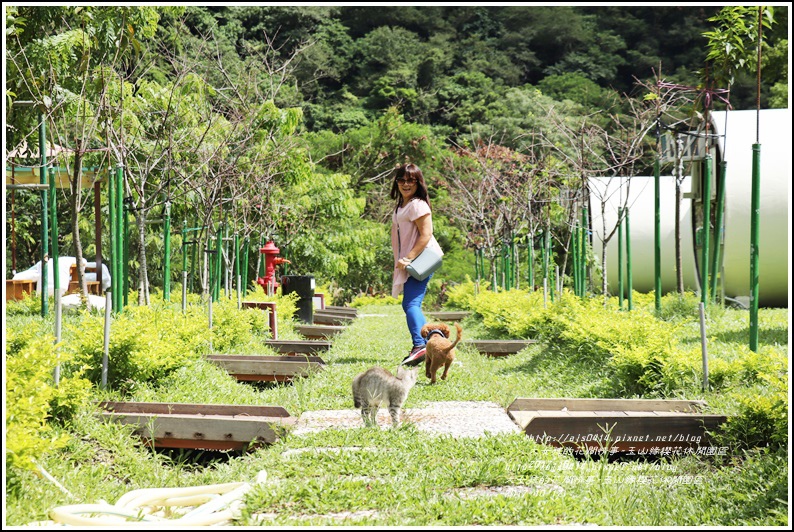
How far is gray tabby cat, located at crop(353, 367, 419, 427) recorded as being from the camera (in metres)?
4.74

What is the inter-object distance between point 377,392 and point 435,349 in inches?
65.3

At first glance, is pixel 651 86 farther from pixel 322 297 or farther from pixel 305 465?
pixel 322 297

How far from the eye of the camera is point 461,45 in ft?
127

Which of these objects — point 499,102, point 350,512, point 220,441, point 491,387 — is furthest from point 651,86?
point 499,102

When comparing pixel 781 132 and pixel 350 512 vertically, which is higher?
pixel 781 132

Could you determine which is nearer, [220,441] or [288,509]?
[288,509]

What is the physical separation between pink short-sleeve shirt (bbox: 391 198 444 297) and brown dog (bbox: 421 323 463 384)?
405 mm

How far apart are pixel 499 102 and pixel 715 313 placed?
974 inches

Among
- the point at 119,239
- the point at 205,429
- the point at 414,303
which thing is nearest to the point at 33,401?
the point at 205,429

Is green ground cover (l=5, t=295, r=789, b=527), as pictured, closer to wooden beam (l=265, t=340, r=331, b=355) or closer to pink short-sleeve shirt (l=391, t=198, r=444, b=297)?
pink short-sleeve shirt (l=391, t=198, r=444, b=297)

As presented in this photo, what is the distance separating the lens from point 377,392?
477 centimetres

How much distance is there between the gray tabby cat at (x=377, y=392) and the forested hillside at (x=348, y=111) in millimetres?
4360

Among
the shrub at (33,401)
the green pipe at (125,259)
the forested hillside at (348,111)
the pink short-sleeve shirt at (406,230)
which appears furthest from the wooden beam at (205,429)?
the green pipe at (125,259)

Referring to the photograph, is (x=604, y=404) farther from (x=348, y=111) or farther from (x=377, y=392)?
(x=348, y=111)
